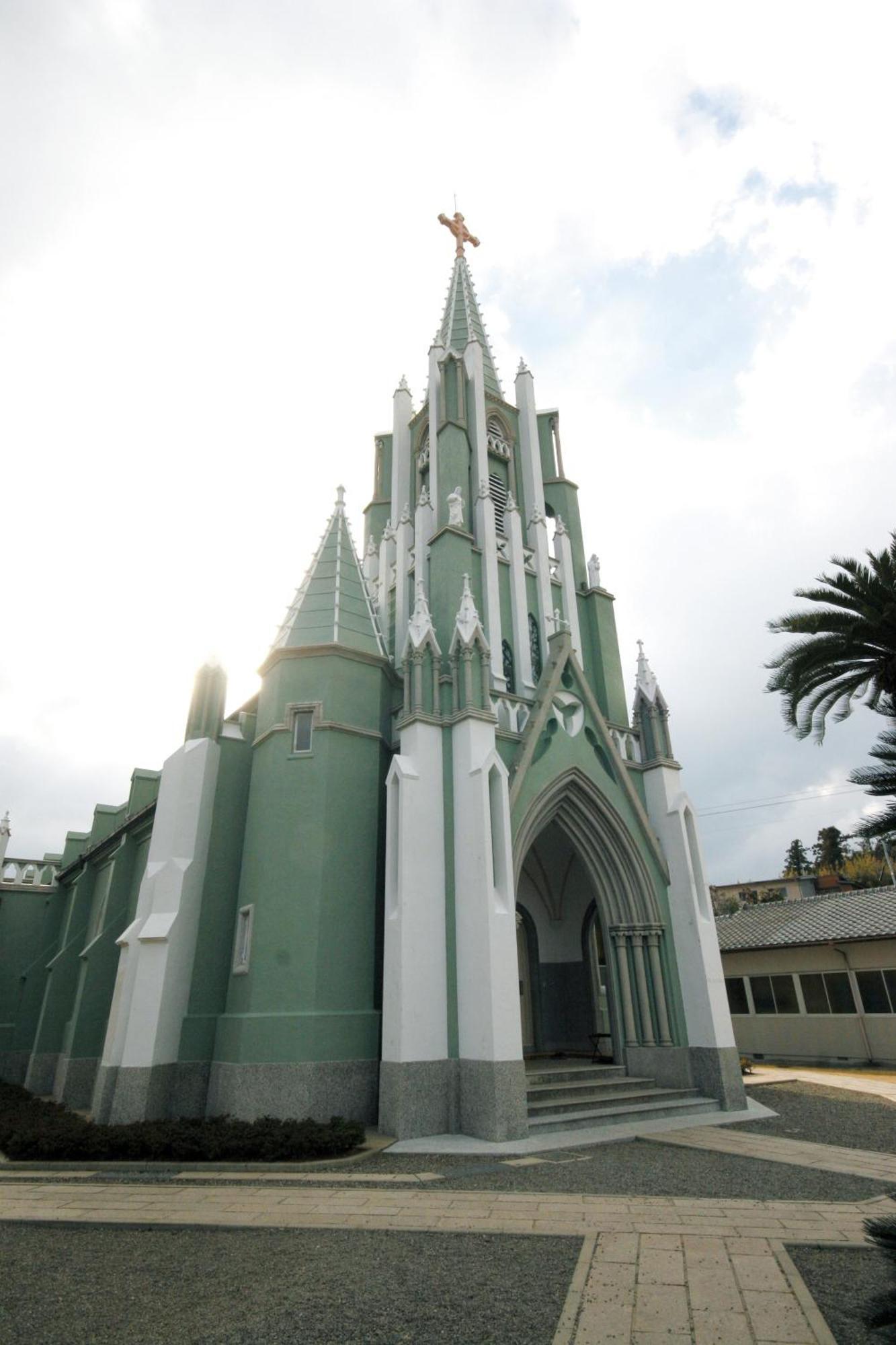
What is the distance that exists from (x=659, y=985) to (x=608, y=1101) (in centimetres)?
311

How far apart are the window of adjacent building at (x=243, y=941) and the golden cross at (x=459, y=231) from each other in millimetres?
26702

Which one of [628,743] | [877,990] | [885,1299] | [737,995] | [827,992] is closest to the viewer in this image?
[885,1299]

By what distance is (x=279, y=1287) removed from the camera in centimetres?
552

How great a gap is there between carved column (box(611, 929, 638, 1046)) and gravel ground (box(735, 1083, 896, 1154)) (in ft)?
9.19

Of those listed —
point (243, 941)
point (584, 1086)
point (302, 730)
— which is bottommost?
point (584, 1086)

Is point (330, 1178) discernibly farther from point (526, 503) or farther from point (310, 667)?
point (526, 503)

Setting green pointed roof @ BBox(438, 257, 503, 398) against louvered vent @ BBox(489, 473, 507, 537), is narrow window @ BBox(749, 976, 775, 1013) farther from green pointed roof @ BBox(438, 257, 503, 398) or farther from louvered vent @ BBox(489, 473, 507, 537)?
green pointed roof @ BBox(438, 257, 503, 398)

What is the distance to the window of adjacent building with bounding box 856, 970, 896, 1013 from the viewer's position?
2223cm

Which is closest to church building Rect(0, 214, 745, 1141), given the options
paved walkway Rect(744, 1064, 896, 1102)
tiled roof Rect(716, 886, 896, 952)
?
paved walkway Rect(744, 1064, 896, 1102)

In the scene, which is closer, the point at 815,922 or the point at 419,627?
the point at 419,627

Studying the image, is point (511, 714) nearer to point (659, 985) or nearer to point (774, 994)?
point (659, 985)

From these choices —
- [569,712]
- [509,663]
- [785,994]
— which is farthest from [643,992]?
[785,994]

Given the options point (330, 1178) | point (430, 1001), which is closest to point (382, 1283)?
point (330, 1178)

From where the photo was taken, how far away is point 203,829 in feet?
52.4
